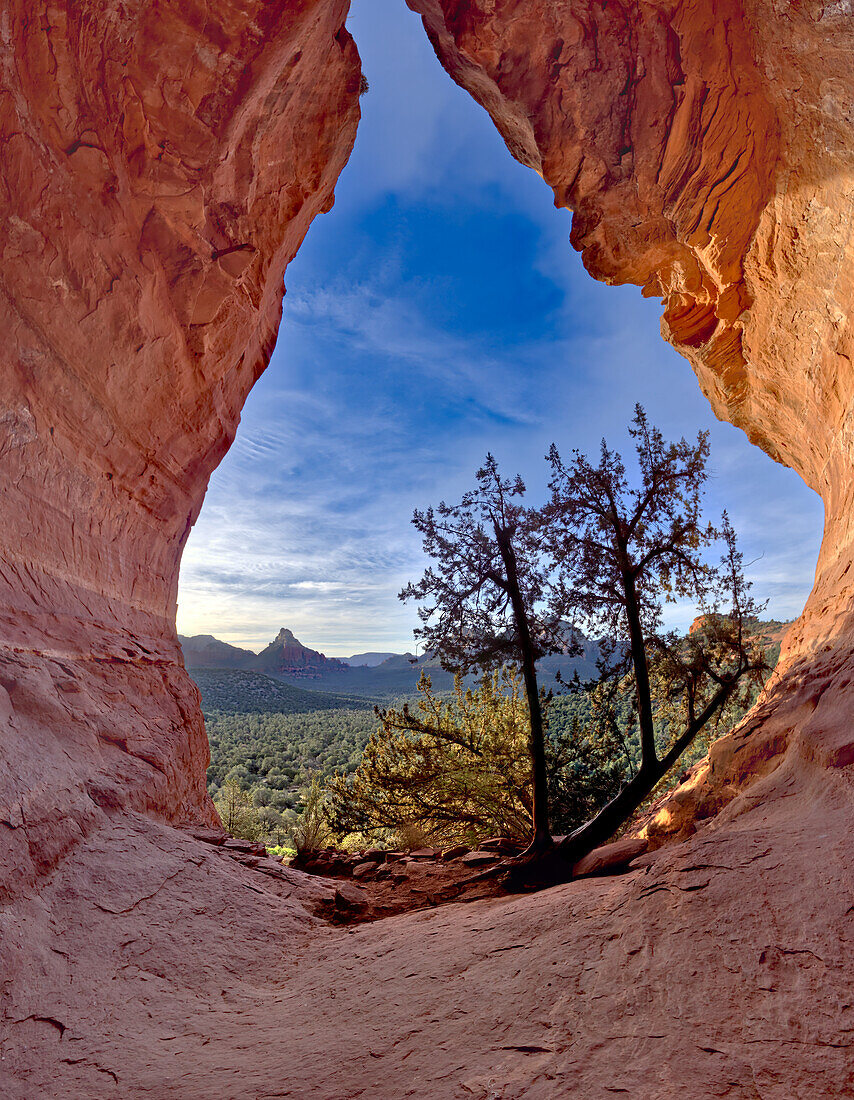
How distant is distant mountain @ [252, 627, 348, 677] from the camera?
146500 mm

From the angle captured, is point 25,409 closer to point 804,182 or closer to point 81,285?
point 81,285

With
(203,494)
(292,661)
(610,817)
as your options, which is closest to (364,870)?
(610,817)

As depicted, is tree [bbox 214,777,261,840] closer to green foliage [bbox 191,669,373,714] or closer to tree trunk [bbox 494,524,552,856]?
tree trunk [bbox 494,524,552,856]

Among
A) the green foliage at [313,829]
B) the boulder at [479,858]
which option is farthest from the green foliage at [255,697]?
the boulder at [479,858]

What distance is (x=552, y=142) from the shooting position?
794 centimetres

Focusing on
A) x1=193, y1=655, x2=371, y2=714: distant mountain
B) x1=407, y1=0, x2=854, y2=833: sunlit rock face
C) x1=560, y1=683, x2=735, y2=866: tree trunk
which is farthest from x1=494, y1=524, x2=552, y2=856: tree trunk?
x1=193, y1=655, x2=371, y2=714: distant mountain

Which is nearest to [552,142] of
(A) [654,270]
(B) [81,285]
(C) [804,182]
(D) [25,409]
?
(A) [654,270]

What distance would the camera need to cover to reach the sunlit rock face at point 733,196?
4.81m

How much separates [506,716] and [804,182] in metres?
12.6

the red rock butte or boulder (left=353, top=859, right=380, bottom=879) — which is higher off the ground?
the red rock butte

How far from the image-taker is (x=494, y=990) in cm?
292

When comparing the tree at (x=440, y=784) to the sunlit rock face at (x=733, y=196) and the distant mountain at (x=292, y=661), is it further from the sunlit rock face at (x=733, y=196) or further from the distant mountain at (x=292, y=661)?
the distant mountain at (x=292, y=661)

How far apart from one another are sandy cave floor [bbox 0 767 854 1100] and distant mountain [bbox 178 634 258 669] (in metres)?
138

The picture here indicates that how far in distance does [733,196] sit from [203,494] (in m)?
9.96
